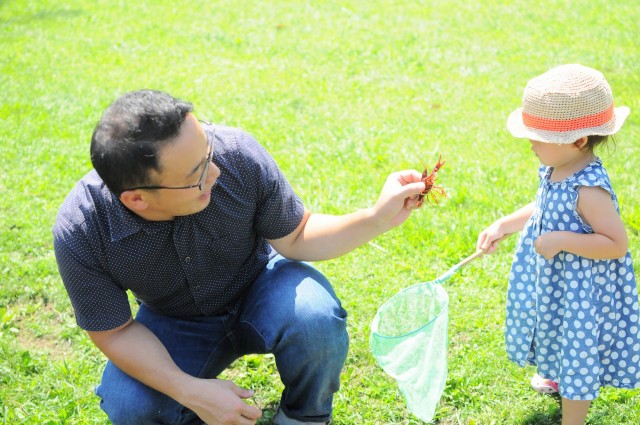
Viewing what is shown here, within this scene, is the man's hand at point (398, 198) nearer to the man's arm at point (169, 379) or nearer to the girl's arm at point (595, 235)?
the girl's arm at point (595, 235)

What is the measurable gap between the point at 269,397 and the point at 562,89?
1.42 meters

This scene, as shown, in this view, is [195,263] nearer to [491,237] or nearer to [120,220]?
[120,220]

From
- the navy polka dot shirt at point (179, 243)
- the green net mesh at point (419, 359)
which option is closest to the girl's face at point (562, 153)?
the green net mesh at point (419, 359)

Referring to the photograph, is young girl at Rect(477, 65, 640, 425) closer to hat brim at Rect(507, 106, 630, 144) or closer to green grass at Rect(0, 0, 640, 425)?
hat brim at Rect(507, 106, 630, 144)

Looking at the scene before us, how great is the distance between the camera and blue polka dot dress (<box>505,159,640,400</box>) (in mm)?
2211

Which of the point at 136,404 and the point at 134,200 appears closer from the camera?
the point at 134,200

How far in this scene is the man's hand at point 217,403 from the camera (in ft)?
6.96

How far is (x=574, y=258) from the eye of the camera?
2209 mm

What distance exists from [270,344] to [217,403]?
26 centimetres

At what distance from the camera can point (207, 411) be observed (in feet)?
7.00

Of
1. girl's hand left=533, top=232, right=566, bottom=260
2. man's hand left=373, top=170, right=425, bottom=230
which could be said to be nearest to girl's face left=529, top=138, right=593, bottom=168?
girl's hand left=533, top=232, right=566, bottom=260

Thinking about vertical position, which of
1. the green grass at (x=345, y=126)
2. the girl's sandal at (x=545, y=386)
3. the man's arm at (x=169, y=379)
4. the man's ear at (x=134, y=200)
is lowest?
the girl's sandal at (x=545, y=386)

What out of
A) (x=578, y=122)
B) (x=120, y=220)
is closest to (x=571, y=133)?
(x=578, y=122)

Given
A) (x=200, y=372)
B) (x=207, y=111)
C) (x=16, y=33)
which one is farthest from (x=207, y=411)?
(x=16, y=33)
